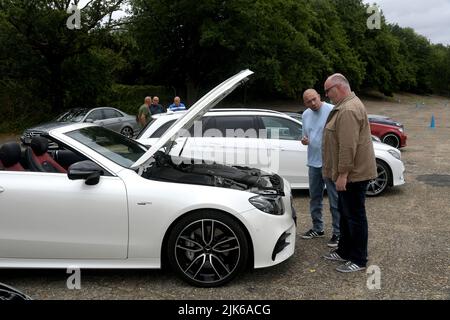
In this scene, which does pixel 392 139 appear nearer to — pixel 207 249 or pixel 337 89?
pixel 337 89

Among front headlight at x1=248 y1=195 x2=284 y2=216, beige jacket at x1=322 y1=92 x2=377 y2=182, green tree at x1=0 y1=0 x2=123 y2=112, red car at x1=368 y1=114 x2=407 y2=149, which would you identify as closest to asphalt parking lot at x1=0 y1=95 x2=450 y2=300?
front headlight at x1=248 y1=195 x2=284 y2=216

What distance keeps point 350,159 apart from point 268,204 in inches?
33.8

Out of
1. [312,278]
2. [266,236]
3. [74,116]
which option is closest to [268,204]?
[266,236]

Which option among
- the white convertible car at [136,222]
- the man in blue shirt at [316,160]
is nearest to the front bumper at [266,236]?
the white convertible car at [136,222]

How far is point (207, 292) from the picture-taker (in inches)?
163

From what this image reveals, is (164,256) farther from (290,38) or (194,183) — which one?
(290,38)

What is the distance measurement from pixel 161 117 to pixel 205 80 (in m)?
24.6

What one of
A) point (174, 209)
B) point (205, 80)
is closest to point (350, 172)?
point (174, 209)

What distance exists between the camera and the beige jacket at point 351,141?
4.27m

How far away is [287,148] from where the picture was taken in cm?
777

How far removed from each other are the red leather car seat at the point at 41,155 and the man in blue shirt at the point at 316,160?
2761 mm

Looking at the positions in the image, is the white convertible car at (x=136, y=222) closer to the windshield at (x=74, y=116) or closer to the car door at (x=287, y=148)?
the car door at (x=287, y=148)

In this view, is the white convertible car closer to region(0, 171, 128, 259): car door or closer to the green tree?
region(0, 171, 128, 259): car door

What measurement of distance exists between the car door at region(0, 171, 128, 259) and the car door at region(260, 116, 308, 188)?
4.02 metres
